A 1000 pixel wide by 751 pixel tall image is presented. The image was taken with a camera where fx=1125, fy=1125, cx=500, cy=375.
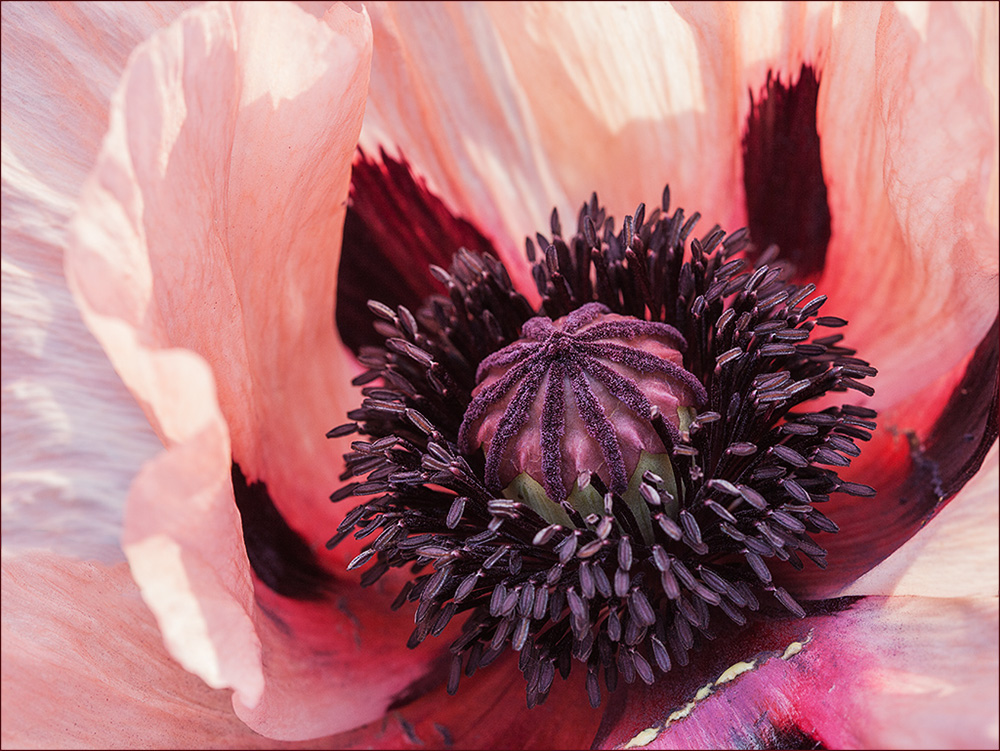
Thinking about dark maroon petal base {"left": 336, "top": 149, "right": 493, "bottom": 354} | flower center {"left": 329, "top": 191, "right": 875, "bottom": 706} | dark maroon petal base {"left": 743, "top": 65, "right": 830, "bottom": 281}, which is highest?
dark maroon petal base {"left": 743, "top": 65, "right": 830, "bottom": 281}

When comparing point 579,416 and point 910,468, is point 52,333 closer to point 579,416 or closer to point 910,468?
point 579,416

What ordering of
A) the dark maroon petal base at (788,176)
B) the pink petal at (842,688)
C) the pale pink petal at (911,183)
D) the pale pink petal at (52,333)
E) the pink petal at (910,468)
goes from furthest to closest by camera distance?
the dark maroon petal base at (788,176)
the pink petal at (910,468)
the pale pink petal at (52,333)
the pale pink petal at (911,183)
the pink petal at (842,688)

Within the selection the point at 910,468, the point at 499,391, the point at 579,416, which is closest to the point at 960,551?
the point at 910,468

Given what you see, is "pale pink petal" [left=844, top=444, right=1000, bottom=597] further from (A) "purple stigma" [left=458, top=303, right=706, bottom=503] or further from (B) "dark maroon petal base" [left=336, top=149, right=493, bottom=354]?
(B) "dark maroon petal base" [left=336, top=149, right=493, bottom=354]

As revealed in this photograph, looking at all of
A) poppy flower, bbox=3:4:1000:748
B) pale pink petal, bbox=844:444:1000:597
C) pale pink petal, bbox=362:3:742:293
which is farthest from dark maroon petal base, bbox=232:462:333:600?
pale pink petal, bbox=844:444:1000:597

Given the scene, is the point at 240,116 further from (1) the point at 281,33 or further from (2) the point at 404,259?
(2) the point at 404,259

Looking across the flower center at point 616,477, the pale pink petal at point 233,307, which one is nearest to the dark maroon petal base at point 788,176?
the flower center at point 616,477

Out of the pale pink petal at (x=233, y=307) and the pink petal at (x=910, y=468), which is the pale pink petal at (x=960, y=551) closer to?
the pink petal at (x=910, y=468)

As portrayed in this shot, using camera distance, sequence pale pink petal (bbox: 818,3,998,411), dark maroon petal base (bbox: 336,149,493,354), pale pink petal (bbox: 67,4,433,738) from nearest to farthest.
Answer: pale pink petal (bbox: 67,4,433,738) → pale pink petal (bbox: 818,3,998,411) → dark maroon petal base (bbox: 336,149,493,354)
